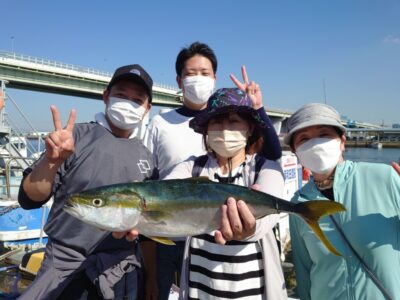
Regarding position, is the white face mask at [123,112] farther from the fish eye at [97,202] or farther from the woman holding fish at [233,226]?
the fish eye at [97,202]

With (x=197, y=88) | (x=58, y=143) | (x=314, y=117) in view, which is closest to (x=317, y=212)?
(x=314, y=117)

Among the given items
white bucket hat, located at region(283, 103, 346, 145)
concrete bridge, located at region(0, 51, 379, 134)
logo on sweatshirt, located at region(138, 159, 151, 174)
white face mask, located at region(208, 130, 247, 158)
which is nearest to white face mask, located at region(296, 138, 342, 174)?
white bucket hat, located at region(283, 103, 346, 145)

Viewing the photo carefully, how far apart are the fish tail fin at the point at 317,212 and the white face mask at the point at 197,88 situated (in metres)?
2.13

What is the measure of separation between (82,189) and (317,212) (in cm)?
208

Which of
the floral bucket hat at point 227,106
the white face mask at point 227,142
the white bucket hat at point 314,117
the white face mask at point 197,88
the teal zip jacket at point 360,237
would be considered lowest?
the teal zip jacket at point 360,237

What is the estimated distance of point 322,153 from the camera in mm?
2646

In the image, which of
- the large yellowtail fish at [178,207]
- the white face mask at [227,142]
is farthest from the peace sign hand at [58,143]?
the white face mask at [227,142]

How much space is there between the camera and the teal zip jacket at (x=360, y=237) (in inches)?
89.5

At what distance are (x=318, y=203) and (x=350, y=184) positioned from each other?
0.47 metres

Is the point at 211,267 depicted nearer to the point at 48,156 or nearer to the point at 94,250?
the point at 94,250

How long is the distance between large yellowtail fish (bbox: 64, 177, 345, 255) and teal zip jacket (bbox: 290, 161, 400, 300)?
9.1 inches

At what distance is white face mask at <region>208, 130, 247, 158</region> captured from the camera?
2.59 meters

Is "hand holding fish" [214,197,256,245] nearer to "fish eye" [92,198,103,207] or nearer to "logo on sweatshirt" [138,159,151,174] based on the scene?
"fish eye" [92,198,103,207]

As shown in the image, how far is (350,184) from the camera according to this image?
252 centimetres
